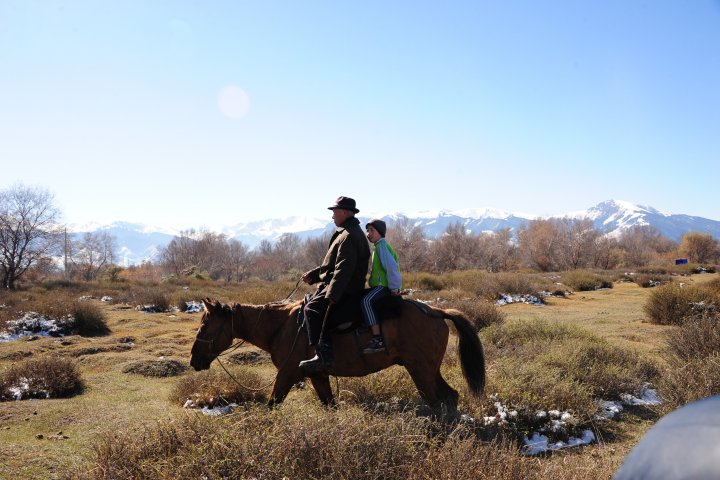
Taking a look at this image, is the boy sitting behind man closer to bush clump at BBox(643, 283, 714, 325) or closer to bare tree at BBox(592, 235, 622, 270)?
bush clump at BBox(643, 283, 714, 325)

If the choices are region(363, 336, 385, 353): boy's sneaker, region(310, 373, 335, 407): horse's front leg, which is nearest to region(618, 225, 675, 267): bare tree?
region(363, 336, 385, 353): boy's sneaker

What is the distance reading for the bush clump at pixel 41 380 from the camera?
295 inches

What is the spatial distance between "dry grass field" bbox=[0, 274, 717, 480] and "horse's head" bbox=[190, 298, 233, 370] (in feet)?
2.50

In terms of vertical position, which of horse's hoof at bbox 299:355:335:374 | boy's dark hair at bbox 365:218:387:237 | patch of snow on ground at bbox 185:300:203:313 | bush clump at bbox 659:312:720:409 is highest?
boy's dark hair at bbox 365:218:387:237

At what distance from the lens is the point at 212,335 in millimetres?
6238

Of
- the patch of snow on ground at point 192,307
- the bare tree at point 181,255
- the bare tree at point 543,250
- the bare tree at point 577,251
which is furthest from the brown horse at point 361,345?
the bare tree at point 181,255

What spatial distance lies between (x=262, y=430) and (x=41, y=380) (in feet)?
21.0

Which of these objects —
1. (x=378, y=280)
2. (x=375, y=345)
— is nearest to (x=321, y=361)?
(x=375, y=345)

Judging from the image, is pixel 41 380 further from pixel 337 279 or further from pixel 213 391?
pixel 337 279

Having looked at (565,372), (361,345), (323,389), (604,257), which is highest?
(361,345)

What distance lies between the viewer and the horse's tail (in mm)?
5949

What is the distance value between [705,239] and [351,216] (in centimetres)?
8998

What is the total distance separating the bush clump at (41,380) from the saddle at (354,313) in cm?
538

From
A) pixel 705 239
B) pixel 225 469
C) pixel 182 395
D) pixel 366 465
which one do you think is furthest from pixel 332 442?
pixel 705 239
